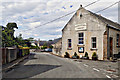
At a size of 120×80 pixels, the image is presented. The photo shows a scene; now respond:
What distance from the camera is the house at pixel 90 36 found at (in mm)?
18766

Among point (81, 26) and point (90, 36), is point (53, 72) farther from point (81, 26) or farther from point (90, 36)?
point (81, 26)

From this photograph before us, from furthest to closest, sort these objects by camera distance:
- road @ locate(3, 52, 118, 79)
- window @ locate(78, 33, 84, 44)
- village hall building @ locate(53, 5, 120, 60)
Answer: window @ locate(78, 33, 84, 44) → village hall building @ locate(53, 5, 120, 60) → road @ locate(3, 52, 118, 79)

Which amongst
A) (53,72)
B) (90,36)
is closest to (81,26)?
(90,36)

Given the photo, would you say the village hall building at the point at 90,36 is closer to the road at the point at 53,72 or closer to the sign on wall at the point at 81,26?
the sign on wall at the point at 81,26

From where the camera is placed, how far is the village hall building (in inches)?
739

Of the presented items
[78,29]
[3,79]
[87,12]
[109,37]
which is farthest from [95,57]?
[3,79]

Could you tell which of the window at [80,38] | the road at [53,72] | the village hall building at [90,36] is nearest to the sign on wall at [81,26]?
the village hall building at [90,36]

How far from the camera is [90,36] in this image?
20.1 meters

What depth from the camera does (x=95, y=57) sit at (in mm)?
18812

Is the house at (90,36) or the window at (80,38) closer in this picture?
the house at (90,36)

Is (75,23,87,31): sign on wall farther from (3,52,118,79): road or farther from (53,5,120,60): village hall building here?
(3,52,118,79): road

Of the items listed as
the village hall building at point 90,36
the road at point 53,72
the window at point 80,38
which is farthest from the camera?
the window at point 80,38

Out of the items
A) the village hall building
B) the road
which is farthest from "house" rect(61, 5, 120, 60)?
the road

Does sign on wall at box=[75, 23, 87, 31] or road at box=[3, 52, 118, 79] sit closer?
road at box=[3, 52, 118, 79]
